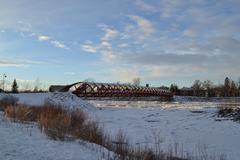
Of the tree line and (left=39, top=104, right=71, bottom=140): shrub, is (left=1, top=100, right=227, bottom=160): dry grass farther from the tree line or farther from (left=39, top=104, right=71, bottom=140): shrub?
the tree line

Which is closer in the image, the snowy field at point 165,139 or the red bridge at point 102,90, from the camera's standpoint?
the snowy field at point 165,139

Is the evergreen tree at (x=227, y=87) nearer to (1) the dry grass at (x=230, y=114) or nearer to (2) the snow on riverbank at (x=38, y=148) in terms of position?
(1) the dry grass at (x=230, y=114)

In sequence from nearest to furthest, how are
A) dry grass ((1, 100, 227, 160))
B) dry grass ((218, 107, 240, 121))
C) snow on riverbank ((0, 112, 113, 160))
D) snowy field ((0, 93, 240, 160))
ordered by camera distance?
snow on riverbank ((0, 112, 113, 160)) → snowy field ((0, 93, 240, 160)) → dry grass ((1, 100, 227, 160)) → dry grass ((218, 107, 240, 121))

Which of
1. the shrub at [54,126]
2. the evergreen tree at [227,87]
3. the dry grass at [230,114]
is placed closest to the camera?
the shrub at [54,126]

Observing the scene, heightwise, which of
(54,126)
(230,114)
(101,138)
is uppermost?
(230,114)

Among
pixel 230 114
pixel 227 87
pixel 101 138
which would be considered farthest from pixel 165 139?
pixel 227 87

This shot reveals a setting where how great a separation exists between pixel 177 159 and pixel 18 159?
501cm

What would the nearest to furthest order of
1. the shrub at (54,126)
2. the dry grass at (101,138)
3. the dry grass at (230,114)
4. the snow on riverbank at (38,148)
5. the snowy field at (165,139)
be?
the snow on riverbank at (38,148), the snowy field at (165,139), the dry grass at (101,138), the shrub at (54,126), the dry grass at (230,114)

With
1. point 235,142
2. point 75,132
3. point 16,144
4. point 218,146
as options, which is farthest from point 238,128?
point 16,144

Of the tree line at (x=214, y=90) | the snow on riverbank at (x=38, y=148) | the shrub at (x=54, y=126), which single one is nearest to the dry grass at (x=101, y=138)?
the shrub at (x=54, y=126)

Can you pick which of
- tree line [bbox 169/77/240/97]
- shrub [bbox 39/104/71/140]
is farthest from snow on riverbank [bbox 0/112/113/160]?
tree line [bbox 169/77/240/97]

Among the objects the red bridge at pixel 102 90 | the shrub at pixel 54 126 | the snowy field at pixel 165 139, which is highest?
the red bridge at pixel 102 90

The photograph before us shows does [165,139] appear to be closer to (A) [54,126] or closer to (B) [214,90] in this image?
(A) [54,126]

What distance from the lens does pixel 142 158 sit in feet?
34.9
